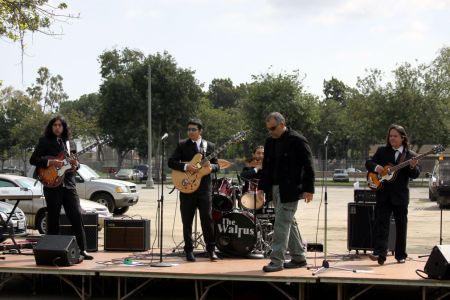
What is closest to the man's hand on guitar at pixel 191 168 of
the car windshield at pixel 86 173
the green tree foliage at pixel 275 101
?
the car windshield at pixel 86 173

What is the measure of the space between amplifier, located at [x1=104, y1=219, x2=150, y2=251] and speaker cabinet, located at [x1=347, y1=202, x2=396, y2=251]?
304 centimetres

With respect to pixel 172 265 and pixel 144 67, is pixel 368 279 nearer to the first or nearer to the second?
pixel 172 265

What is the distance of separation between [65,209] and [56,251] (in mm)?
934

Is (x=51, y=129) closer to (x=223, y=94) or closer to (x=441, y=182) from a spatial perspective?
(x=441, y=182)

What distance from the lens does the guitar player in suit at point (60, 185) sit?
9.97 m

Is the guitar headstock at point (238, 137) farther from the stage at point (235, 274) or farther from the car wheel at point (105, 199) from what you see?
the car wheel at point (105, 199)

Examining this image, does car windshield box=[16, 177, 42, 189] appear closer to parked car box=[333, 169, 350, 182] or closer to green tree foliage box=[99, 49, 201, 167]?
green tree foliage box=[99, 49, 201, 167]

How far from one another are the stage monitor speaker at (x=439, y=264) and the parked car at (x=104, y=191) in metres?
13.6

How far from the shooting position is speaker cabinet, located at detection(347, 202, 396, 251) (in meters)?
10.7

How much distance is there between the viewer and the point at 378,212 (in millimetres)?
9766

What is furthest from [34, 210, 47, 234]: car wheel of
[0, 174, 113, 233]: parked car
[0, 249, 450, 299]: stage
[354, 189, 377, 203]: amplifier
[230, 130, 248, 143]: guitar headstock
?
[354, 189, 377, 203]: amplifier

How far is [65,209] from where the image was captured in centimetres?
1012

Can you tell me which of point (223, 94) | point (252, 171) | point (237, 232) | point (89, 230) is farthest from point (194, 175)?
point (223, 94)

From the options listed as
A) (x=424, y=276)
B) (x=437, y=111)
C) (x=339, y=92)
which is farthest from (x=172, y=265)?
(x=339, y=92)
